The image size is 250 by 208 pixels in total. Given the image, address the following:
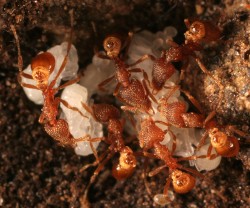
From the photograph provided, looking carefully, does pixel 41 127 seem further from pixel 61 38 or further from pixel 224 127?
pixel 224 127

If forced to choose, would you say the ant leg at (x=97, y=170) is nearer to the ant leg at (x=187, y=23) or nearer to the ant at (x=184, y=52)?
the ant at (x=184, y=52)

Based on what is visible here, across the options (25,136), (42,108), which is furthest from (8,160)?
(42,108)

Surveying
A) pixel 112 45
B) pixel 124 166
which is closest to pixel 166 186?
pixel 124 166

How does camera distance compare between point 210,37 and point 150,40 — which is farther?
point 150,40

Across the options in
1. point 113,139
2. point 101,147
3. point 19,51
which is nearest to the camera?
point 19,51

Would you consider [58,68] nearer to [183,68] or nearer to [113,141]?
[113,141]

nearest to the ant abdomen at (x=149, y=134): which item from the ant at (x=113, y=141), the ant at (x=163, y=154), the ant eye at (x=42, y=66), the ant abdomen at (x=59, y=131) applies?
the ant at (x=163, y=154)

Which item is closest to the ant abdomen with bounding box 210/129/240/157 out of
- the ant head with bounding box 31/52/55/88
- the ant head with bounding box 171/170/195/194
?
the ant head with bounding box 171/170/195/194
